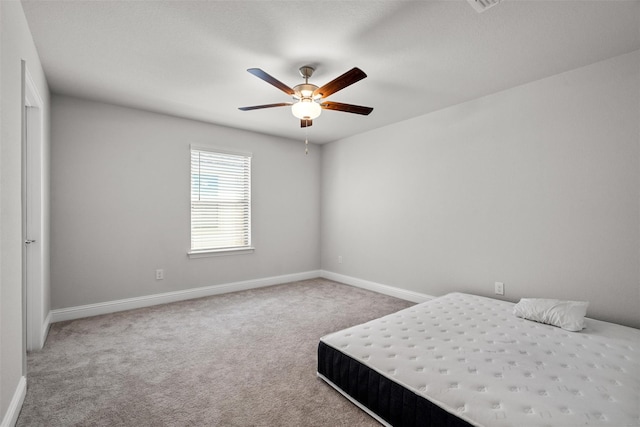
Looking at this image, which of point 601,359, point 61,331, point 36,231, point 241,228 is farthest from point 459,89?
point 61,331

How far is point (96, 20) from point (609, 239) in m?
4.33

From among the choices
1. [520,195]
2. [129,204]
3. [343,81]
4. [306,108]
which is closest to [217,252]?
[129,204]

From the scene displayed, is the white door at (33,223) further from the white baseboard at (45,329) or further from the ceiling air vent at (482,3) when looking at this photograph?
the ceiling air vent at (482,3)

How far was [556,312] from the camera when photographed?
2381 millimetres

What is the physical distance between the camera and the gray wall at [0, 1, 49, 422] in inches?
59.8

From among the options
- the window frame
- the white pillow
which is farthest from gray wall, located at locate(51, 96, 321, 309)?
the white pillow

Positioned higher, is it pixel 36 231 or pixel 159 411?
pixel 36 231

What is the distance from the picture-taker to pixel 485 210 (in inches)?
130

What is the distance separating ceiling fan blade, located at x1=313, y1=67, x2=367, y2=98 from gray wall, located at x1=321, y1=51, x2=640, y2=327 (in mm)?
1905

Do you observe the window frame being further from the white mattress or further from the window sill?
the white mattress

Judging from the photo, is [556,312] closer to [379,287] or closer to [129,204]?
[379,287]

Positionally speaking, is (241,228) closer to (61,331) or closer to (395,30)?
(61,331)

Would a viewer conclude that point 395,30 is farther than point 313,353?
No

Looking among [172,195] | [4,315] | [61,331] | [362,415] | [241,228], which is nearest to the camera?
[4,315]
